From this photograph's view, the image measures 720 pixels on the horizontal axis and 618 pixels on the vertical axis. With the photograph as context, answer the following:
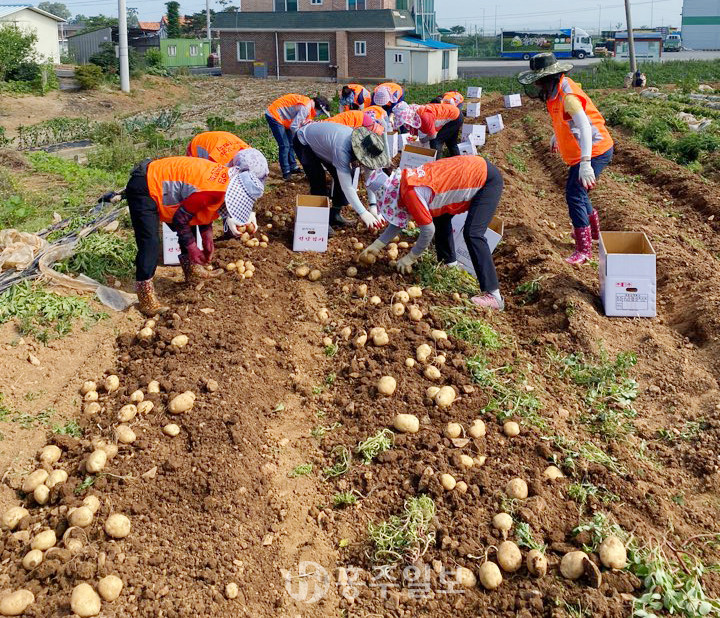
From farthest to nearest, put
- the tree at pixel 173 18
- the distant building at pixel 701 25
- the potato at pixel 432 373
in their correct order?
the distant building at pixel 701 25 < the tree at pixel 173 18 < the potato at pixel 432 373

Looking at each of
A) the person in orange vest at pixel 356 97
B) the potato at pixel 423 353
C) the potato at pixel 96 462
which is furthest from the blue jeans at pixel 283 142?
the potato at pixel 96 462

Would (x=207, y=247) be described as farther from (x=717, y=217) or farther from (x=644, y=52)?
(x=644, y=52)

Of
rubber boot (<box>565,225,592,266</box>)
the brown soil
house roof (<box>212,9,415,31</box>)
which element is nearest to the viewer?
the brown soil

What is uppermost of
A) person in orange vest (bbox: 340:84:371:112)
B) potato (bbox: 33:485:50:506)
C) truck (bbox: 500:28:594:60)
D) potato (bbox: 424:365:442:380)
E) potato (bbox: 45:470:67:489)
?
truck (bbox: 500:28:594:60)

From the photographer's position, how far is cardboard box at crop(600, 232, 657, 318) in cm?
554

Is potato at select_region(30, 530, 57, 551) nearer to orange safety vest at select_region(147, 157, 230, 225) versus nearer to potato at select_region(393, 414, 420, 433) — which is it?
potato at select_region(393, 414, 420, 433)

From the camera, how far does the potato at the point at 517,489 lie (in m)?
Result: 3.52

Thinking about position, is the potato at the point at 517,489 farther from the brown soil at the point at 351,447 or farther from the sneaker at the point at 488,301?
the sneaker at the point at 488,301

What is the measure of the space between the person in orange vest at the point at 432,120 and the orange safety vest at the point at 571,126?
10.9 feet

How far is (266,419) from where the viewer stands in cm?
446

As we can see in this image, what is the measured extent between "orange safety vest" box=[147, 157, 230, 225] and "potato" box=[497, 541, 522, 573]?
11.7ft

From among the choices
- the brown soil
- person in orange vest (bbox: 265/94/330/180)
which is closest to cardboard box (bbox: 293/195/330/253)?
the brown soil

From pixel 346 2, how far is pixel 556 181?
3299cm

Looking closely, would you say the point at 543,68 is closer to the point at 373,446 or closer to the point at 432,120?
the point at 432,120
